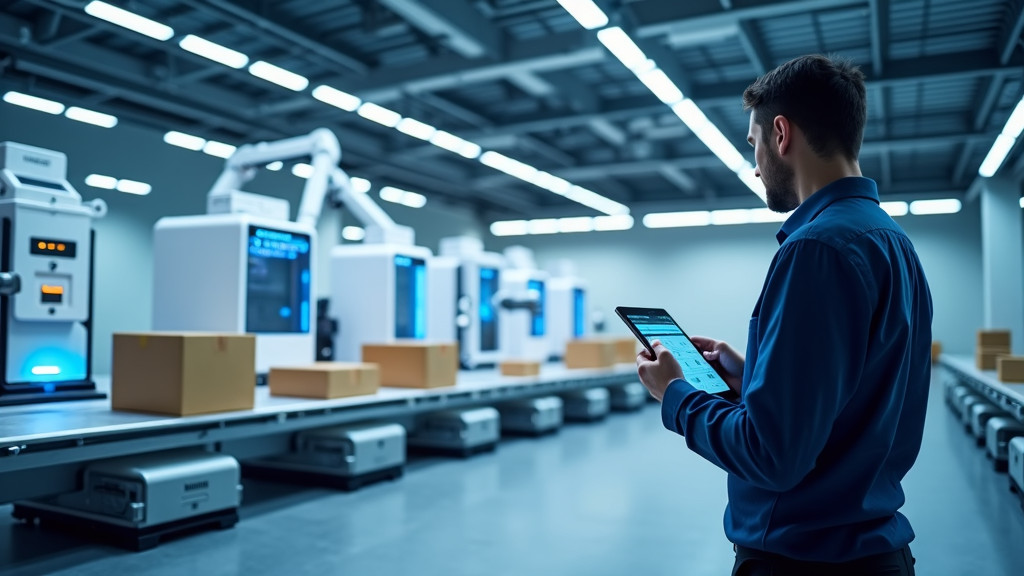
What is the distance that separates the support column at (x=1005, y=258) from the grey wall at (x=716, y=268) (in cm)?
244

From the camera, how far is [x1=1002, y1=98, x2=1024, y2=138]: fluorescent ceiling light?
6.57 meters

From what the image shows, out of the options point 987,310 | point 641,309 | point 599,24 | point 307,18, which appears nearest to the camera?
point 641,309

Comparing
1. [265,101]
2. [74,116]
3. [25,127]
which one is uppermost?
[265,101]

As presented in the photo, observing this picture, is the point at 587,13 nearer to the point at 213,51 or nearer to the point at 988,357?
the point at 213,51

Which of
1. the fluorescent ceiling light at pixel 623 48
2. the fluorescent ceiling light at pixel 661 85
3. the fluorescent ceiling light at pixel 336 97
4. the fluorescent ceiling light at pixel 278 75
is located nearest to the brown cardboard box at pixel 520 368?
the fluorescent ceiling light at pixel 661 85

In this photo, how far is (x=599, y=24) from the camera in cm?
494

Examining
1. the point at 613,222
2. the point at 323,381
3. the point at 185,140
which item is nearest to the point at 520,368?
the point at 323,381

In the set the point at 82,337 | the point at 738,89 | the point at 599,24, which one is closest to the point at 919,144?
the point at 738,89

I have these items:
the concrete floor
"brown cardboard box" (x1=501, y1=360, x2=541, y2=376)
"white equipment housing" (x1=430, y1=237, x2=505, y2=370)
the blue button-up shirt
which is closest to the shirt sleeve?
the blue button-up shirt

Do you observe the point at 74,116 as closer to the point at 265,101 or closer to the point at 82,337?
the point at 265,101

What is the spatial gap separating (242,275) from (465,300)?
3.59m

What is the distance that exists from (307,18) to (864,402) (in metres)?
7.07

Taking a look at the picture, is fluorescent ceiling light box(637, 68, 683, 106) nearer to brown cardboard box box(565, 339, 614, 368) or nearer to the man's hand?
brown cardboard box box(565, 339, 614, 368)

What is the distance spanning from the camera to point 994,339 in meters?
7.68
